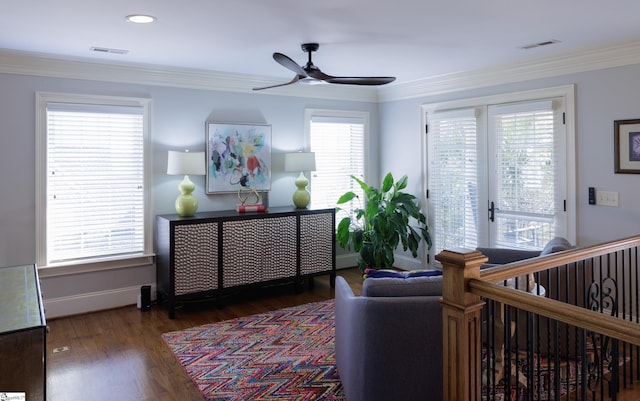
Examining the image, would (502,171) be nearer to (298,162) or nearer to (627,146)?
(627,146)

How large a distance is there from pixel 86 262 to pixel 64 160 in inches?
39.2

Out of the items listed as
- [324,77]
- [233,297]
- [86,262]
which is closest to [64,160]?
[86,262]

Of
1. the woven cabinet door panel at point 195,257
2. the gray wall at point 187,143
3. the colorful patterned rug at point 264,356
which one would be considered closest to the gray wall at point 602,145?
the gray wall at point 187,143

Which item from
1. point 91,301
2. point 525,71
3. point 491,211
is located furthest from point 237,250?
point 525,71

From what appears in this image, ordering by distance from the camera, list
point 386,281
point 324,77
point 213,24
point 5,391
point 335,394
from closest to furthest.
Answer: point 5,391, point 386,281, point 335,394, point 213,24, point 324,77

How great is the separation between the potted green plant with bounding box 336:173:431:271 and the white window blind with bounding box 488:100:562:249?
3.24 ft

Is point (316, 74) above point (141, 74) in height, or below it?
below

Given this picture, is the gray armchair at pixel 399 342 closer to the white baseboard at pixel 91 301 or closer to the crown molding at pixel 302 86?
the crown molding at pixel 302 86

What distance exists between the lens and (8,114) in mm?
4109

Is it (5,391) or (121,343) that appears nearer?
(5,391)

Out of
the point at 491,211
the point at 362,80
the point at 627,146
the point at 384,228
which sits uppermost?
the point at 362,80

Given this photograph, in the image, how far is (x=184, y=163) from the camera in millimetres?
4590

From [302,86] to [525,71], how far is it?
252 centimetres

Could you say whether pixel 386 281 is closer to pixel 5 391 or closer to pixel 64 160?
pixel 5 391
